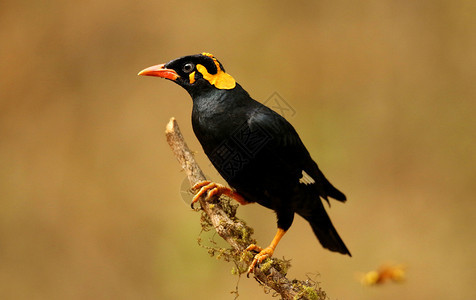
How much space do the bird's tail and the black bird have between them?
0.64ft

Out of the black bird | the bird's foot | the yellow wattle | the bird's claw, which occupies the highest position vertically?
the yellow wattle

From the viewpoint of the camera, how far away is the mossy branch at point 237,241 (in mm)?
2100

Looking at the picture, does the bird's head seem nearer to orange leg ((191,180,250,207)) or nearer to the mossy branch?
the mossy branch

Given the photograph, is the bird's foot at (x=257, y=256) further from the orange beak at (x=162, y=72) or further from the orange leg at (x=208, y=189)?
the orange beak at (x=162, y=72)

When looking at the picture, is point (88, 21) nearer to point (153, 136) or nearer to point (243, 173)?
point (153, 136)

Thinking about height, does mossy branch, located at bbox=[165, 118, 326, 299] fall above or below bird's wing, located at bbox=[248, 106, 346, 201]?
below

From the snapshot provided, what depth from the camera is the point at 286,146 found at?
2459 millimetres

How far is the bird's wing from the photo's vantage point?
2.38 m

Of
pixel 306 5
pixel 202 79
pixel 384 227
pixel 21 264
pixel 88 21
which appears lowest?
pixel 21 264

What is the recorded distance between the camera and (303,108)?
4.63 m

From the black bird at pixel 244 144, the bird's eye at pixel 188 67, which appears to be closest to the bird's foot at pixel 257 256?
the black bird at pixel 244 144

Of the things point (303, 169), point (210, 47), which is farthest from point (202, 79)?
point (210, 47)

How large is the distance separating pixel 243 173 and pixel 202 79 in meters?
0.52

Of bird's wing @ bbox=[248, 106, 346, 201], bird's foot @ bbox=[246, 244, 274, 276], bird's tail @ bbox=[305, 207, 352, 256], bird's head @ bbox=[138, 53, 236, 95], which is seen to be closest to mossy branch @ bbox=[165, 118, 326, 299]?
bird's foot @ bbox=[246, 244, 274, 276]
